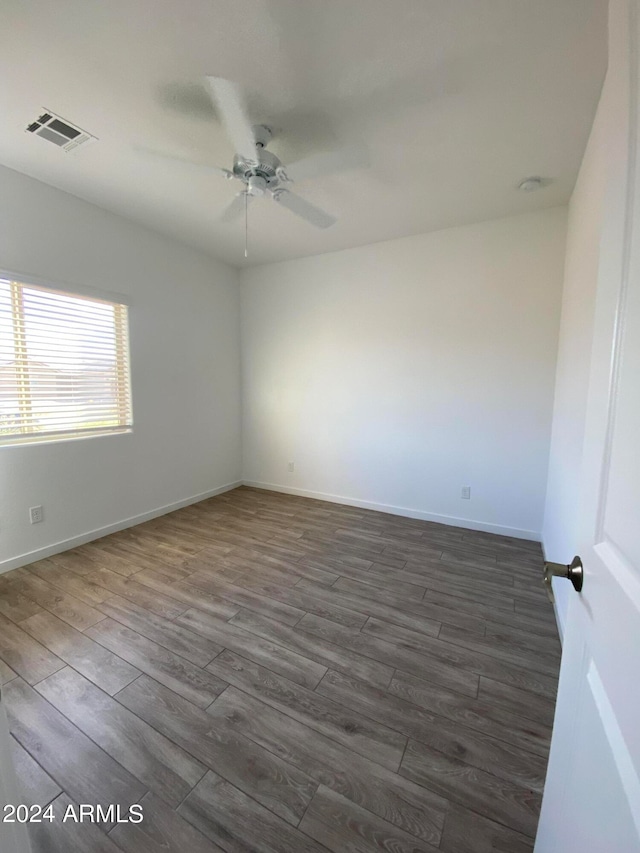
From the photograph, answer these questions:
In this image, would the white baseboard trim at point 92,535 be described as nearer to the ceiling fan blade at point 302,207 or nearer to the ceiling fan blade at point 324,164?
the ceiling fan blade at point 302,207

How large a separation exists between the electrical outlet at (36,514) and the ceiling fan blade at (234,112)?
9.16ft

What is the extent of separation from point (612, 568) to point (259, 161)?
2.23 m

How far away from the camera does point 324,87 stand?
160 centimetres

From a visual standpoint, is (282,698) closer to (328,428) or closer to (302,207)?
(302,207)

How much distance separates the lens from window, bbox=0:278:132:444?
238 cm

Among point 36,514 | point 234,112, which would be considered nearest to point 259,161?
point 234,112

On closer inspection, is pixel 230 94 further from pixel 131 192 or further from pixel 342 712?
pixel 342 712

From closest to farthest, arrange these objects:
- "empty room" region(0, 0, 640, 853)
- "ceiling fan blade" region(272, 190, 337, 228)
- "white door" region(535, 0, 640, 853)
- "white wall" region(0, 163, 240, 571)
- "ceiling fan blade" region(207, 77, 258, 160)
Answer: "white door" region(535, 0, 640, 853), "empty room" region(0, 0, 640, 853), "ceiling fan blade" region(207, 77, 258, 160), "ceiling fan blade" region(272, 190, 337, 228), "white wall" region(0, 163, 240, 571)

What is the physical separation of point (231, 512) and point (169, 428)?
1.10 metres

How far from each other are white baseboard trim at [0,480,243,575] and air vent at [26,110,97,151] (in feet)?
9.05

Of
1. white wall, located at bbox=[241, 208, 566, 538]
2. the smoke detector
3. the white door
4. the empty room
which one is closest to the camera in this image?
the white door

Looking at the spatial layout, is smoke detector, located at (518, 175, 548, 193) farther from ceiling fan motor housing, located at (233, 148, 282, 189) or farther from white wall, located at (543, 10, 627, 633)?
ceiling fan motor housing, located at (233, 148, 282, 189)

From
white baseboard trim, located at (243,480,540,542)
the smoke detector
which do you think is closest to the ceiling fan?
the smoke detector

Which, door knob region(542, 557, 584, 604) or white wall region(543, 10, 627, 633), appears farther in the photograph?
white wall region(543, 10, 627, 633)
